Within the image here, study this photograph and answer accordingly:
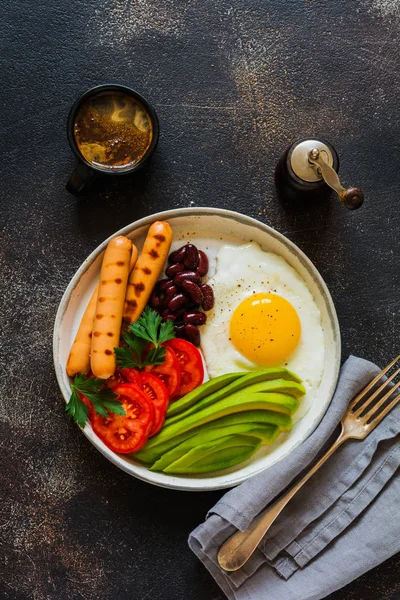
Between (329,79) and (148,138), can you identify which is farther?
(329,79)

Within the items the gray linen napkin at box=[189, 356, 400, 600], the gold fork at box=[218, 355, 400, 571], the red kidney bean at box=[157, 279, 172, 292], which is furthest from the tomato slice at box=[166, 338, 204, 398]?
the gold fork at box=[218, 355, 400, 571]

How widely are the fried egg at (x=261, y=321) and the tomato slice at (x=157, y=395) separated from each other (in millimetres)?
287

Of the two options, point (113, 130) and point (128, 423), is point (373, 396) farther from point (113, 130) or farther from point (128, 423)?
point (113, 130)

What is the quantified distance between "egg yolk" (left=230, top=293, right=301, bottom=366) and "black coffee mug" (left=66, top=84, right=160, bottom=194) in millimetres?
887

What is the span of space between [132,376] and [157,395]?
16 centimetres

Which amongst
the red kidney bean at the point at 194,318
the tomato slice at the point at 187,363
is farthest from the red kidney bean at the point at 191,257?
the tomato slice at the point at 187,363

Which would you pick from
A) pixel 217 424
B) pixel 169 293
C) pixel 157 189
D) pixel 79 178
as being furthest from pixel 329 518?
pixel 79 178

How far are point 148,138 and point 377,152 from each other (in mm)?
1246

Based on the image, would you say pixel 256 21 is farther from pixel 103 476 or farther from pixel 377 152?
pixel 103 476

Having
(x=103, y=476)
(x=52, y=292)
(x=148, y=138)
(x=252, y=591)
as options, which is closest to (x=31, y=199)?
(x=52, y=292)

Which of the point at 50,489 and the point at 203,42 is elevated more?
the point at 203,42

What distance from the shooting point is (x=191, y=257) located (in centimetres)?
294

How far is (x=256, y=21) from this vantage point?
3.19 metres

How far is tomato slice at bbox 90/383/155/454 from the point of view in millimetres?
2799
